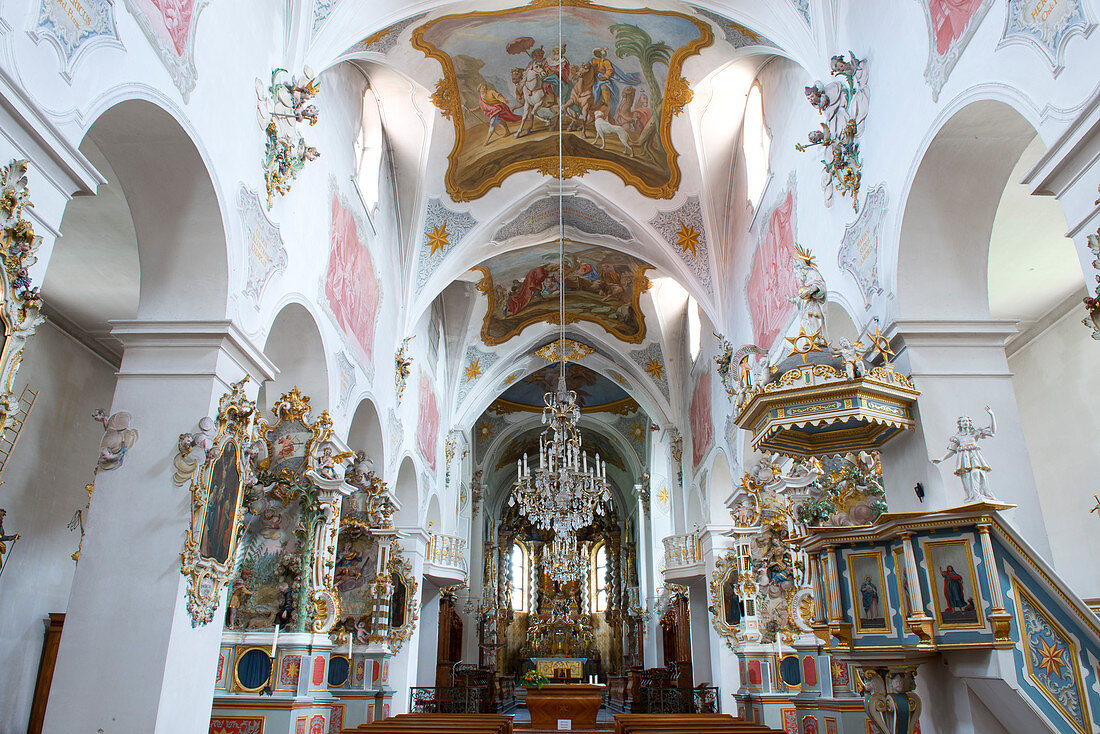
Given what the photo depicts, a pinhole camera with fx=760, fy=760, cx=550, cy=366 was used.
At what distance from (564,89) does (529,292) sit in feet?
23.0

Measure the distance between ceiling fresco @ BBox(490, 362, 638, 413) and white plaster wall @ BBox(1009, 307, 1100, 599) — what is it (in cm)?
1433

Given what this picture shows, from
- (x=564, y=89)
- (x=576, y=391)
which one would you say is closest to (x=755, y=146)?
(x=564, y=89)

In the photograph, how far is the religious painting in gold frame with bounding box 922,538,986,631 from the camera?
209 inches

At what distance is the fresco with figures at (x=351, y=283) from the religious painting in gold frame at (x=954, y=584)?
7.63 meters

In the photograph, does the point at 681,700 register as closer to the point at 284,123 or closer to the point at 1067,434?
the point at 1067,434

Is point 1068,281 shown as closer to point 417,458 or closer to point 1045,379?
point 1045,379

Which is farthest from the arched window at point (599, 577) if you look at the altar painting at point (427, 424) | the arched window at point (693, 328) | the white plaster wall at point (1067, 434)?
the white plaster wall at point (1067, 434)

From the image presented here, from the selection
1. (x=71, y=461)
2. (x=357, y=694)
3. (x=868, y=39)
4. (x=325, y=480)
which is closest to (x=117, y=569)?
(x=325, y=480)

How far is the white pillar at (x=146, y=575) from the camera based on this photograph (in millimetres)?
5805

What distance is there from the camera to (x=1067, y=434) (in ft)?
36.5

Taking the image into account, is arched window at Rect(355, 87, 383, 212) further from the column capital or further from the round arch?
the column capital

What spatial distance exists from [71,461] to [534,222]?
9.58m

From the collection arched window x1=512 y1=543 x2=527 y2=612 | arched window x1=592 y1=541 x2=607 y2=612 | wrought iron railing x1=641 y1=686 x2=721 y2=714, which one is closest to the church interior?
wrought iron railing x1=641 y1=686 x2=721 y2=714

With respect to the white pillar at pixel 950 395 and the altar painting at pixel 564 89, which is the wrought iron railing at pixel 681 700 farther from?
the altar painting at pixel 564 89
